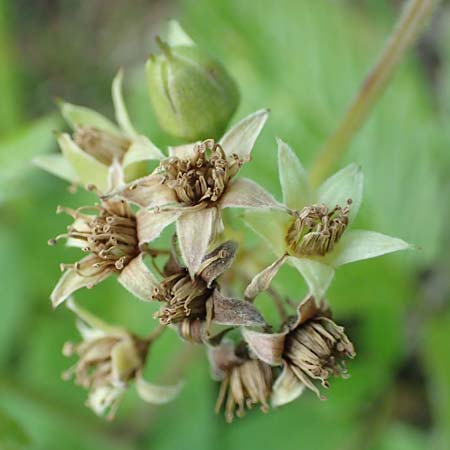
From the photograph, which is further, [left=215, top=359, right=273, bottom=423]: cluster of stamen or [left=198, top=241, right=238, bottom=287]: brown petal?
[left=215, top=359, right=273, bottom=423]: cluster of stamen

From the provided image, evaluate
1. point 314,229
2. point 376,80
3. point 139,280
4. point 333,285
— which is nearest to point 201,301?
point 139,280

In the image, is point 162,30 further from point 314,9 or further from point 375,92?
point 375,92

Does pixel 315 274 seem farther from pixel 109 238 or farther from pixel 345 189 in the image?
pixel 109 238

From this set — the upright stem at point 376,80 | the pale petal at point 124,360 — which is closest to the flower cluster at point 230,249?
the pale petal at point 124,360

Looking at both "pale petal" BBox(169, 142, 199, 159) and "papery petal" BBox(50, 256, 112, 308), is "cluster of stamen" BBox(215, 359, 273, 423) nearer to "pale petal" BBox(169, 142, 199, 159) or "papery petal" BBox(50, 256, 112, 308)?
"papery petal" BBox(50, 256, 112, 308)

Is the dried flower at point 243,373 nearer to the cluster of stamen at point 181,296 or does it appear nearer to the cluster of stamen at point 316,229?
the cluster of stamen at point 181,296

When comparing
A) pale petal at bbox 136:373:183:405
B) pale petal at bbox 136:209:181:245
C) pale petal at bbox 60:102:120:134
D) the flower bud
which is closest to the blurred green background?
pale petal at bbox 136:373:183:405

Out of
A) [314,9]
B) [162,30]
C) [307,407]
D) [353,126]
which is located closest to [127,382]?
[353,126]
